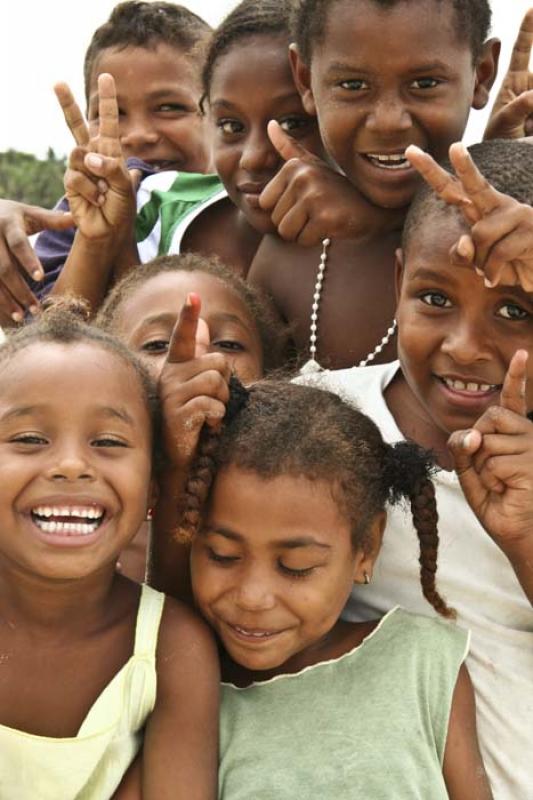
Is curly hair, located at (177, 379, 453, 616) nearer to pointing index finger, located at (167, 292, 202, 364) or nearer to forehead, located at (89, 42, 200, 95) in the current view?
pointing index finger, located at (167, 292, 202, 364)

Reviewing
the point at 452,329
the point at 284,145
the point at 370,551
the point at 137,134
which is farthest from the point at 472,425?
the point at 137,134

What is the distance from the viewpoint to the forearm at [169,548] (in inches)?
88.7

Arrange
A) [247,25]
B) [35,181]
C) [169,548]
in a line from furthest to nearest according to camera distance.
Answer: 1. [35,181]
2. [247,25]
3. [169,548]

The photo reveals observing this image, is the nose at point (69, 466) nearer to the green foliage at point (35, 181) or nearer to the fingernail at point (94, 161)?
the fingernail at point (94, 161)

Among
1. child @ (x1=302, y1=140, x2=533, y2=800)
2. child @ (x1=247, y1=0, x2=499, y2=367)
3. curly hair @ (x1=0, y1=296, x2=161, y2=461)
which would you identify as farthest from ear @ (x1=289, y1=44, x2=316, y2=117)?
curly hair @ (x1=0, y1=296, x2=161, y2=461)

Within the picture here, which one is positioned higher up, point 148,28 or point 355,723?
point 148,28

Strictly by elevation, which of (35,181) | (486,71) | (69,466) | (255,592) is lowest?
(35,181)

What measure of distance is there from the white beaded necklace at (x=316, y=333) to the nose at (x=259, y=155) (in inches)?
9.3

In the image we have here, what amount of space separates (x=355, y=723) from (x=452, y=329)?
2.36ft

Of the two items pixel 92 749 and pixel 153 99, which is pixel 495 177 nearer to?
pixel 92 749

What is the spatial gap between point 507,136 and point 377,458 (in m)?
0.92

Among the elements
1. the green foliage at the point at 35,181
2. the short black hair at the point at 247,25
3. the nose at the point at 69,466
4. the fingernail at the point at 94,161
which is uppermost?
the short black hair at the point at 247,25

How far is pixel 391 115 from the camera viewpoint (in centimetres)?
263

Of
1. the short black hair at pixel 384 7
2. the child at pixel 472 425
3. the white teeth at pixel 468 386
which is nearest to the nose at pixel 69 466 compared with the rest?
the child at pixel 472 425
